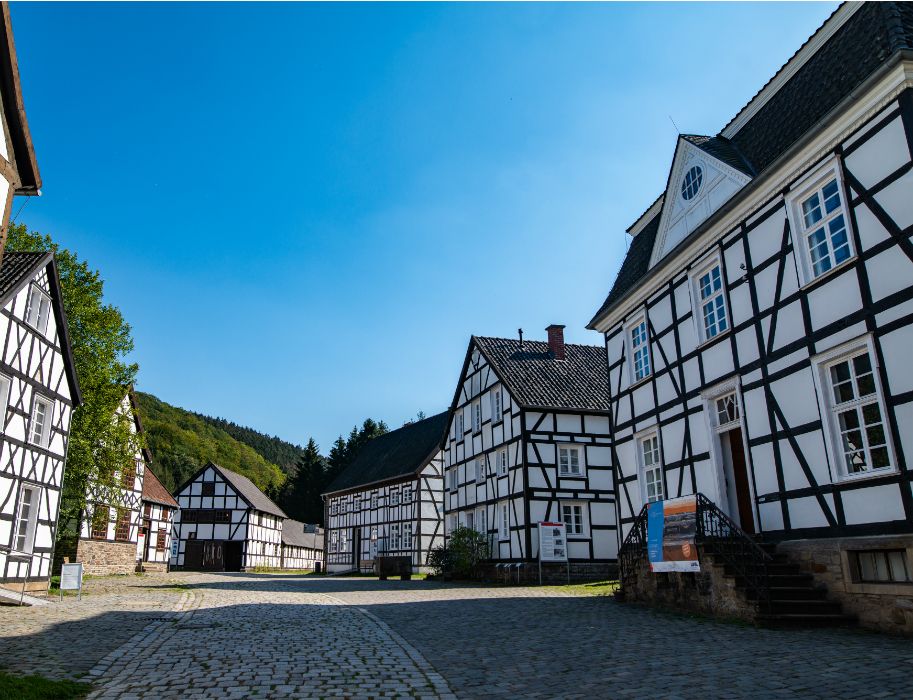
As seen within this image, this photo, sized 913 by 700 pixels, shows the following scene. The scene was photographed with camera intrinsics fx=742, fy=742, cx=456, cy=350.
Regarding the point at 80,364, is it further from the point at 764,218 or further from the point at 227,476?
the point at 227,476

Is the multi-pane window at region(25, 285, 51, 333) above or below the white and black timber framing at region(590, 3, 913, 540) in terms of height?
above

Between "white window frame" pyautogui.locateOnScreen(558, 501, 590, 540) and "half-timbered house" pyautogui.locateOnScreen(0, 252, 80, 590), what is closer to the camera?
"half-timbered house" pyautogui.locateOnScreen(0, 252, 80, 590)

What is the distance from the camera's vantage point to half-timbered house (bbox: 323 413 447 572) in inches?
1650

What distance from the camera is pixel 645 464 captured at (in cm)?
1858

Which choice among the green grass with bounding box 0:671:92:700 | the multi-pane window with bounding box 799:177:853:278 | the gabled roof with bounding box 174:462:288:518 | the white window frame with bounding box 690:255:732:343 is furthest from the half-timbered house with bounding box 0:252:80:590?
the gabled roof with bounding box 174:462:288:518

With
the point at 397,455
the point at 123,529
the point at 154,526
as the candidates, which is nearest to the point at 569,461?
the point at 397,455

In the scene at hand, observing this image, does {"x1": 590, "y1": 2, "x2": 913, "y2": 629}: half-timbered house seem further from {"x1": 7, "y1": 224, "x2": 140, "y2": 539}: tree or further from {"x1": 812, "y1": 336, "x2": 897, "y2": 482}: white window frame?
{"x1": 7, "y1": 224, "x2": 140, "y2": 539}: tree

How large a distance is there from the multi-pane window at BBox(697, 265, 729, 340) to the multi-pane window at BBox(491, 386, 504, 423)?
1631cm

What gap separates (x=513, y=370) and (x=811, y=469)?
792 inches

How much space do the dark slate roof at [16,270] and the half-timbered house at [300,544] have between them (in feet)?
156

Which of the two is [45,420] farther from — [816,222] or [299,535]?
[299,535]

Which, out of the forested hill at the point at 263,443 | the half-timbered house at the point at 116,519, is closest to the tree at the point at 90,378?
the half-timbered house at the point at 116,519

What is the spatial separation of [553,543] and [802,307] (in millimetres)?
15879

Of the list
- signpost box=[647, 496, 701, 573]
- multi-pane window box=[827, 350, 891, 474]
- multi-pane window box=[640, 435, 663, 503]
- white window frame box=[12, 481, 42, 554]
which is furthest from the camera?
white window frame box=[12, 481, 42, 554]
